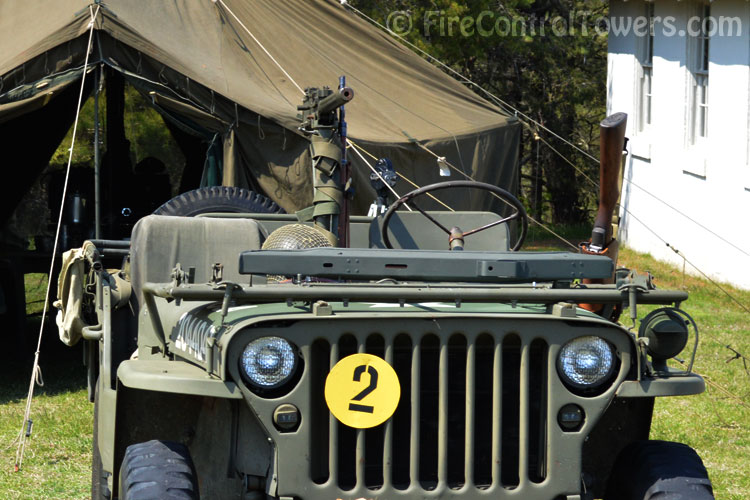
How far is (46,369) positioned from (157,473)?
5751 mm

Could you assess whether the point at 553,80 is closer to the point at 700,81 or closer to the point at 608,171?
the point at 700,81

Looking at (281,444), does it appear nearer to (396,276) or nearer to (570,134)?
(396,276)

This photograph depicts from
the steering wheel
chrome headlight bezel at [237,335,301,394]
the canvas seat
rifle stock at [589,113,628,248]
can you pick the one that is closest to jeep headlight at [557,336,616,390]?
Result: chrome headlight bezel at [237,335,301,394]

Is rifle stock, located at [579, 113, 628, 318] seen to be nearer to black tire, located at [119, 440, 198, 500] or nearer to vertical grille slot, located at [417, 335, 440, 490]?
vertical grille slot, located at [417, 335, 440, 490]

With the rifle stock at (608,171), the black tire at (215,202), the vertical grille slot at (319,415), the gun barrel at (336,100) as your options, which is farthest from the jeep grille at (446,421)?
the black tire at (215,202)

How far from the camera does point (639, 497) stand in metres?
3.62

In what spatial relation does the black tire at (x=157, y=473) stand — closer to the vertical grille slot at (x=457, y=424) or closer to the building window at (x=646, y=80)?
the vertical grille slot at (x=457, y=424)

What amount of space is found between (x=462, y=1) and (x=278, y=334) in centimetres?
1414

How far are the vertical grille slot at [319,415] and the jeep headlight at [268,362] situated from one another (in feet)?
0.30

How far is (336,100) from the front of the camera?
5320 mm

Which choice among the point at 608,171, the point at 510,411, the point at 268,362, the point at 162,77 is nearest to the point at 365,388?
the point at 268,362

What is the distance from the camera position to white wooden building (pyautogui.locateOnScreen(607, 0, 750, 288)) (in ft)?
40.2

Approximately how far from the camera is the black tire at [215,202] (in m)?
6.68

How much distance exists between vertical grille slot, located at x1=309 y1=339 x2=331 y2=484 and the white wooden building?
7.84 meters
